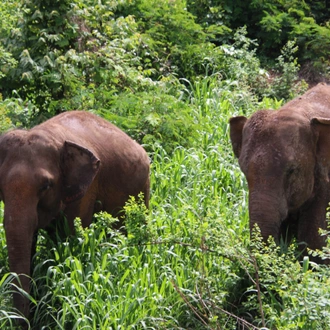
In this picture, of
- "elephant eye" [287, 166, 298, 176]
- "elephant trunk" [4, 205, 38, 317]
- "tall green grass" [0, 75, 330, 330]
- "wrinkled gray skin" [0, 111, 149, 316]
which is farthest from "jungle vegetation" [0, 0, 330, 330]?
"elephant eye" [287, 166, 298, 176]

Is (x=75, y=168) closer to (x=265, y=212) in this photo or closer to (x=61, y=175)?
(x=61, y=175)

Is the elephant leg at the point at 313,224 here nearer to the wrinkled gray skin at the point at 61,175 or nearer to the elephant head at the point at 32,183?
the wrinkled gray skin at the point at 61,175

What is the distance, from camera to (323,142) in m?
8.37

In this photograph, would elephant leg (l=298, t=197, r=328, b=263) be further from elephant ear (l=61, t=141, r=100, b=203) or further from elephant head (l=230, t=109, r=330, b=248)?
elephant ear (l=61, t=141, r=100, b=203)

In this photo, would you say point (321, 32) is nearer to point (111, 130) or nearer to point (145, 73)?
point (145, 73)

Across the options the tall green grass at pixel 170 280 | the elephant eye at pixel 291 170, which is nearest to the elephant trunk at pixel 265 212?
the tall green grass at pixel 170 280

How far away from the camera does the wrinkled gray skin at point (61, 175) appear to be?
760 cm

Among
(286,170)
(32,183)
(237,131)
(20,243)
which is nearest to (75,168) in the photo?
(32,183)

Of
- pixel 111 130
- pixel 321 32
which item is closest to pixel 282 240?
pixel 111 130

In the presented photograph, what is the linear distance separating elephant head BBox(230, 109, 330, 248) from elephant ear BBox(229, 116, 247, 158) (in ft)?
0.06

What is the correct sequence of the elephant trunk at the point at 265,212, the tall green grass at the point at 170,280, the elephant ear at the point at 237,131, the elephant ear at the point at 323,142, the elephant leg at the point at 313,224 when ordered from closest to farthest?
the tall green grass at the point at 170,280, the elephant trunk at the point at 265,212, the elephant ear at the point at 323,142, the elephant leg at the point at 313,224, the elephant ear at the point at 237,131

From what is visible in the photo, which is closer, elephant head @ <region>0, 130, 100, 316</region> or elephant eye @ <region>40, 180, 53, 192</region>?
elephant head @ <region>0, 130, 100, 316</region>

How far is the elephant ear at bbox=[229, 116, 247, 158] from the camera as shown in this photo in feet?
28.7

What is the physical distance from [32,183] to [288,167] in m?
1.98
